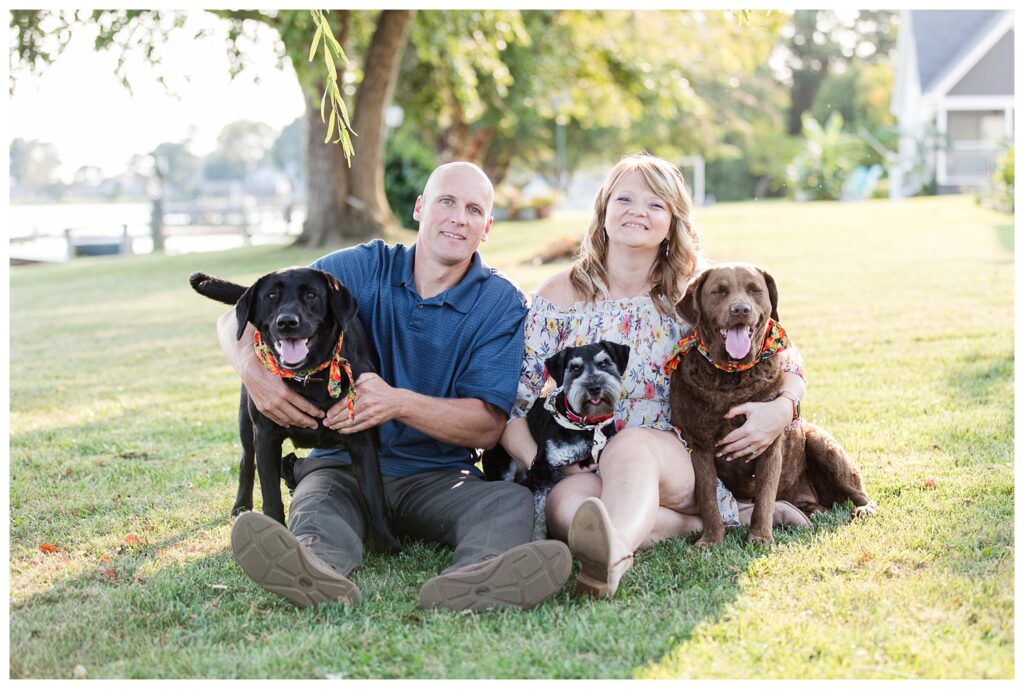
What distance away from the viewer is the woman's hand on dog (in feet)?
12.4

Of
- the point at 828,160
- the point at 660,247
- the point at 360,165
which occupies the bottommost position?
the point at 660,247

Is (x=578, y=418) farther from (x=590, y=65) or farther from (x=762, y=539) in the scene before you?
(x=590, y=65)

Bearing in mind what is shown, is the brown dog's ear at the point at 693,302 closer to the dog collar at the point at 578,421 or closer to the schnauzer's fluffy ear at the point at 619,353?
the schnauzer's fluffy ear at the point at 619,353

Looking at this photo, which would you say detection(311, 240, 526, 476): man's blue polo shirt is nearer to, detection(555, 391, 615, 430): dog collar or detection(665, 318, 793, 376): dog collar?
detection(555, 391, 615, 430): dog collar

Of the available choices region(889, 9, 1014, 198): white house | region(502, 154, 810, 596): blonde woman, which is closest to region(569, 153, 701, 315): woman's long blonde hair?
region(502, 154, 810, 596): blonde woman

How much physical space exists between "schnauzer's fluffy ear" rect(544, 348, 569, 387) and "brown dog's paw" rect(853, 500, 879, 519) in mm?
1283

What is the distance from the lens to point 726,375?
3.83 metres

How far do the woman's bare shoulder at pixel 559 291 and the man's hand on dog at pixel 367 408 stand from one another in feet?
2.66

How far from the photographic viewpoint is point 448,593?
3252 mm

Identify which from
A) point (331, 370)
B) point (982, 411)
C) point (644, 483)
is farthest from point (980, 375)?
point (331, 370)

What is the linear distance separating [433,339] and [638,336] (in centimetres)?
83

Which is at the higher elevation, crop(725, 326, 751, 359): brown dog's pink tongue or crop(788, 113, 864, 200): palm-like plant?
crop(788, 113, 864, 200): palm-like plant

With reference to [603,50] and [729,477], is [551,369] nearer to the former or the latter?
[729,477]

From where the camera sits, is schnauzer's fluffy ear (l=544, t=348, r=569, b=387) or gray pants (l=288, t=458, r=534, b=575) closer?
gray pants (l=288, t=458, r=534, b=575)
